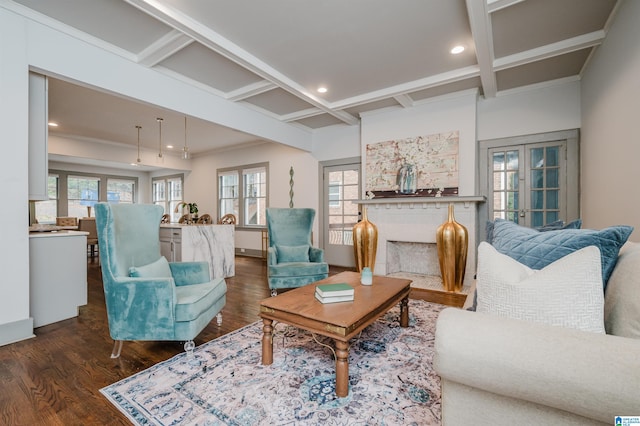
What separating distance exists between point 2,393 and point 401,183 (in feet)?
14.4

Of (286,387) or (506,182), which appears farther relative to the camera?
(506,182)

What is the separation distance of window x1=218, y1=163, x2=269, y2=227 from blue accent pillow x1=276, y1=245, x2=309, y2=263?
278 centimetres

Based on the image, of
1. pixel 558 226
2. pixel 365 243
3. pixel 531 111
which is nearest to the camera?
pixel 558 226

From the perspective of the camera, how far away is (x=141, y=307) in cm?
200

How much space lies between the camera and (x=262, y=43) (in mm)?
2818

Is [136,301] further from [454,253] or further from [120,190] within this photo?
[120,190]

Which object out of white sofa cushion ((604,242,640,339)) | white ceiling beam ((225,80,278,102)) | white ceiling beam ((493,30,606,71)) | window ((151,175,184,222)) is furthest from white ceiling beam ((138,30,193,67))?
window ((151,175,184,222))

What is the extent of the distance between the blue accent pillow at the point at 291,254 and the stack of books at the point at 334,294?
1.74 meters

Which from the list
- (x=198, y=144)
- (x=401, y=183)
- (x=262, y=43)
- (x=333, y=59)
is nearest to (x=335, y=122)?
(x=401, y=183)

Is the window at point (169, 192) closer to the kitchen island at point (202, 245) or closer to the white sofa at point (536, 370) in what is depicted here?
the kitchen island at point (202, 245)

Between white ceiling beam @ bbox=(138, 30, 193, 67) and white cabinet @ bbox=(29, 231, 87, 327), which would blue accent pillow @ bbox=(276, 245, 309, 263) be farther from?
white ceiling beam @ bbox=(138, 30, 193, 67)

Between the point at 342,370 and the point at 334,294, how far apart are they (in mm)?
499

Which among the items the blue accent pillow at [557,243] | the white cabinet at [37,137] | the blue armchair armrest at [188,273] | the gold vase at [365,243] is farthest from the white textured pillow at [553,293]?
the white cabinet at [37,137]

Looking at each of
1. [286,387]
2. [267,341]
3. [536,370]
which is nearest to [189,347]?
[267,341]
